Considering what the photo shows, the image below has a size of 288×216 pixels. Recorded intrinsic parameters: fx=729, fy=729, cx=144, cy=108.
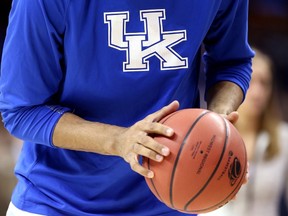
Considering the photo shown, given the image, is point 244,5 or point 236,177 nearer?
point 236,177

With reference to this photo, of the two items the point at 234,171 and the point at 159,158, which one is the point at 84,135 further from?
the point at 234,171

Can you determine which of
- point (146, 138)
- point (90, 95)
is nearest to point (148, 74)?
point (90, 95)

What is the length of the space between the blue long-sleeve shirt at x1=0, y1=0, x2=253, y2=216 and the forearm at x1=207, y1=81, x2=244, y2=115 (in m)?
0.09

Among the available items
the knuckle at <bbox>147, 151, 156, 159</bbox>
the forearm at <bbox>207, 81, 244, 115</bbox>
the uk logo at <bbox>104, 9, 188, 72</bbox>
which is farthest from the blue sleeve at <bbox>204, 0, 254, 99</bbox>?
the knuckle at <bbox>147, 151, 156, 159</bbox>

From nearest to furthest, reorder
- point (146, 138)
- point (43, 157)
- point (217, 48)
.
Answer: point (146, 138), point (43, 157), point (217, 48)

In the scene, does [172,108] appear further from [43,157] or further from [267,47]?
[267,47]

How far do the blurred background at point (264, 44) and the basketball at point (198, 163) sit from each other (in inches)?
93.5

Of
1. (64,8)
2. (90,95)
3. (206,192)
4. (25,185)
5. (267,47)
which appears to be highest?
(64,8)

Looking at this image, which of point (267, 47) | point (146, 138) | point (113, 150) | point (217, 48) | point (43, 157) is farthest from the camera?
point (267, 47)

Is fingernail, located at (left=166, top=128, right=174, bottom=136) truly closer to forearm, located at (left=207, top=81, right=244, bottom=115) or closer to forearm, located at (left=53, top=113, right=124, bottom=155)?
forearm, located at (left=53, top=113, right=124, bottom=155)

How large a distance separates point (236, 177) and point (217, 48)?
648 millimetres

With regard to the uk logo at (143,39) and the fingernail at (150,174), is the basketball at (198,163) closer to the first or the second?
the fingernail at (150,174)

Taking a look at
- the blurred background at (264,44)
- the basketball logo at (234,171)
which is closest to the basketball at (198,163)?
the basketball logo at (234,171)

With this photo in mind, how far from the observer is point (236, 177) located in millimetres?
2139
